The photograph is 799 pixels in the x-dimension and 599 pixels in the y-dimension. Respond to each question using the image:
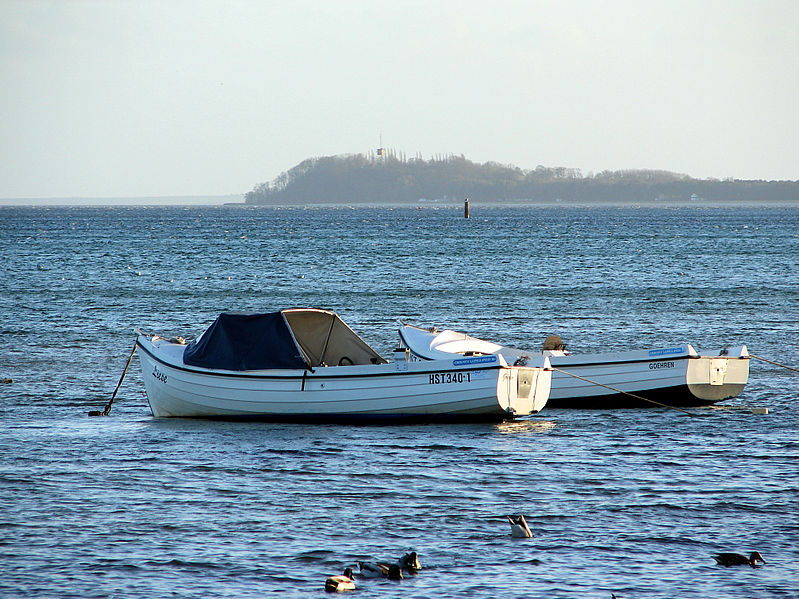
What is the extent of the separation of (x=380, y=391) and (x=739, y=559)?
921cm

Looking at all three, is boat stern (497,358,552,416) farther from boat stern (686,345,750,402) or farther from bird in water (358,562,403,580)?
bird in water (358,562,403,580)

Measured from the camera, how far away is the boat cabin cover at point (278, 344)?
20516 mm

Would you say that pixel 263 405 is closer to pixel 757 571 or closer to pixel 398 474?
pixel 398 474

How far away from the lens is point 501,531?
518 inches

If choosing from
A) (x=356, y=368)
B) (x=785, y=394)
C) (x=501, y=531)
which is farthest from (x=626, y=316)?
(x=501, y=531)

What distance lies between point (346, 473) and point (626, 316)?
26.8m

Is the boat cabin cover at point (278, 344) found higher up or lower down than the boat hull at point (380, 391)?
higher up

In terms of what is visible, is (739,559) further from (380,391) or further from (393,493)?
(380,391)

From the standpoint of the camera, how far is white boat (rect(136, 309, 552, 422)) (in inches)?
781

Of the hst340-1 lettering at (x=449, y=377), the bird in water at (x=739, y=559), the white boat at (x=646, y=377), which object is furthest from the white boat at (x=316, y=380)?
the bird in water at (x=739, y=559)

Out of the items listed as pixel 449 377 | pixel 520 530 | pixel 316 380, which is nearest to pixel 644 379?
pixel 449 377

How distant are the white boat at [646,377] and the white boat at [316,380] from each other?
1.92 m

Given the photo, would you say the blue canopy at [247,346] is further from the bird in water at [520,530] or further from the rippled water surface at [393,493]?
the bird in water at [520,530]

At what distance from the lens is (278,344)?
2061cm
